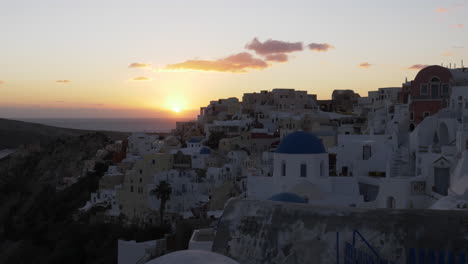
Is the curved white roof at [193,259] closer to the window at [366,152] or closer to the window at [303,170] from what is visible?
the window at [303,170]

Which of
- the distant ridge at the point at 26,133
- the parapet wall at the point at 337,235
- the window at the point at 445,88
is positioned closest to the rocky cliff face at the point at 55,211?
the window at the point at 445,88

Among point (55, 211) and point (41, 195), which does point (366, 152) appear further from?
point (41, 195)

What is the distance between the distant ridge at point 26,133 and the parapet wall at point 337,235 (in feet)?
258

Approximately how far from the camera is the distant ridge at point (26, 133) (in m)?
90.9

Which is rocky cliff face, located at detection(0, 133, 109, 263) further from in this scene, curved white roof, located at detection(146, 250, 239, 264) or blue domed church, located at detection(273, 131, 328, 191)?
curved white roof, located at detection(146, 250, 239, 264)

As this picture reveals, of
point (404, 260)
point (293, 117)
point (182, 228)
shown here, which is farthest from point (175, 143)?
point (404, 260)

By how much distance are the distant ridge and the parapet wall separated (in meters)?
78.7

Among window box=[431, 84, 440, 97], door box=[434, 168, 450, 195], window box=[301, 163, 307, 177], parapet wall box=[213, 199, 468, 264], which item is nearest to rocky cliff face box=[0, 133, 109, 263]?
window box=[301, 163, 307, 177]

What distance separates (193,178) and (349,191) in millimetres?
12693

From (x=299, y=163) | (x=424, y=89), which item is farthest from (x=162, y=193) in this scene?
(x=424, y=89)

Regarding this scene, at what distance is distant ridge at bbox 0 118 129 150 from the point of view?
298 ft

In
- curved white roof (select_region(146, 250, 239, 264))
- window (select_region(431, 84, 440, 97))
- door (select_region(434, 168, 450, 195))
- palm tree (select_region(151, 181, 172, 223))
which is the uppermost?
window (select_region(431, 84, 440, 97))

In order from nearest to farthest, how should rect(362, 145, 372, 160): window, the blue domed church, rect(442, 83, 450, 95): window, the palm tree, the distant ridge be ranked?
the blue domed church → rect(362, 145, 372, 160): window → rect(442, 83, 450, 95): window → the palm tree → the distant ridge

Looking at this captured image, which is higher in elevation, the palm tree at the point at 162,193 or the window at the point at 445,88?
the window at the point at 445,88
